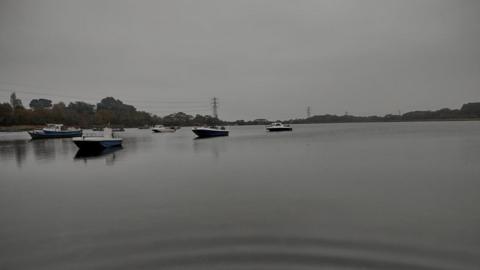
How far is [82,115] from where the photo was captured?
119375mm

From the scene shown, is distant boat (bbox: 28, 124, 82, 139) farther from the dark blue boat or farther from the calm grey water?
the calm grey water

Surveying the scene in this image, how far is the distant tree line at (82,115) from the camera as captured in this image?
102062mm

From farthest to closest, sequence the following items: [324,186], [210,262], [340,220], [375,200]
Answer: [324,186] → [375,200] → [340,220] → [210,262]

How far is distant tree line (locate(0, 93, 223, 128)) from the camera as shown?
10206 centimetres

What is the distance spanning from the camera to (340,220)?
7648 millimetres

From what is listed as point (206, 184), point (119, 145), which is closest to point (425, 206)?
point (206, 184)

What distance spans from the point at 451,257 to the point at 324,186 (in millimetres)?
6755

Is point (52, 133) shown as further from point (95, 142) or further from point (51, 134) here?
point (95, 142)

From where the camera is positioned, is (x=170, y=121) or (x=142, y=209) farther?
(x=170, y=121)

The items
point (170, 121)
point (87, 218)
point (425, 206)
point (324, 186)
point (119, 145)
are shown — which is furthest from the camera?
point (170, 121)

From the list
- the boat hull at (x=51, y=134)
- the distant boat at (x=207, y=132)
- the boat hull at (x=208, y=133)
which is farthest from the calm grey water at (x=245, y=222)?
the boat hull at (x=51, y=134)

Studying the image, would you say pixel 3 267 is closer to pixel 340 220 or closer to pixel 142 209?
pixel 142 209

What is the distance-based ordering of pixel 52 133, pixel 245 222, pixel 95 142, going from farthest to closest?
1. pixel 52 133
2. pixel 95 142
3. pixel 245 222

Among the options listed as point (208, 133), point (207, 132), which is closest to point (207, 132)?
point (207, 132)
